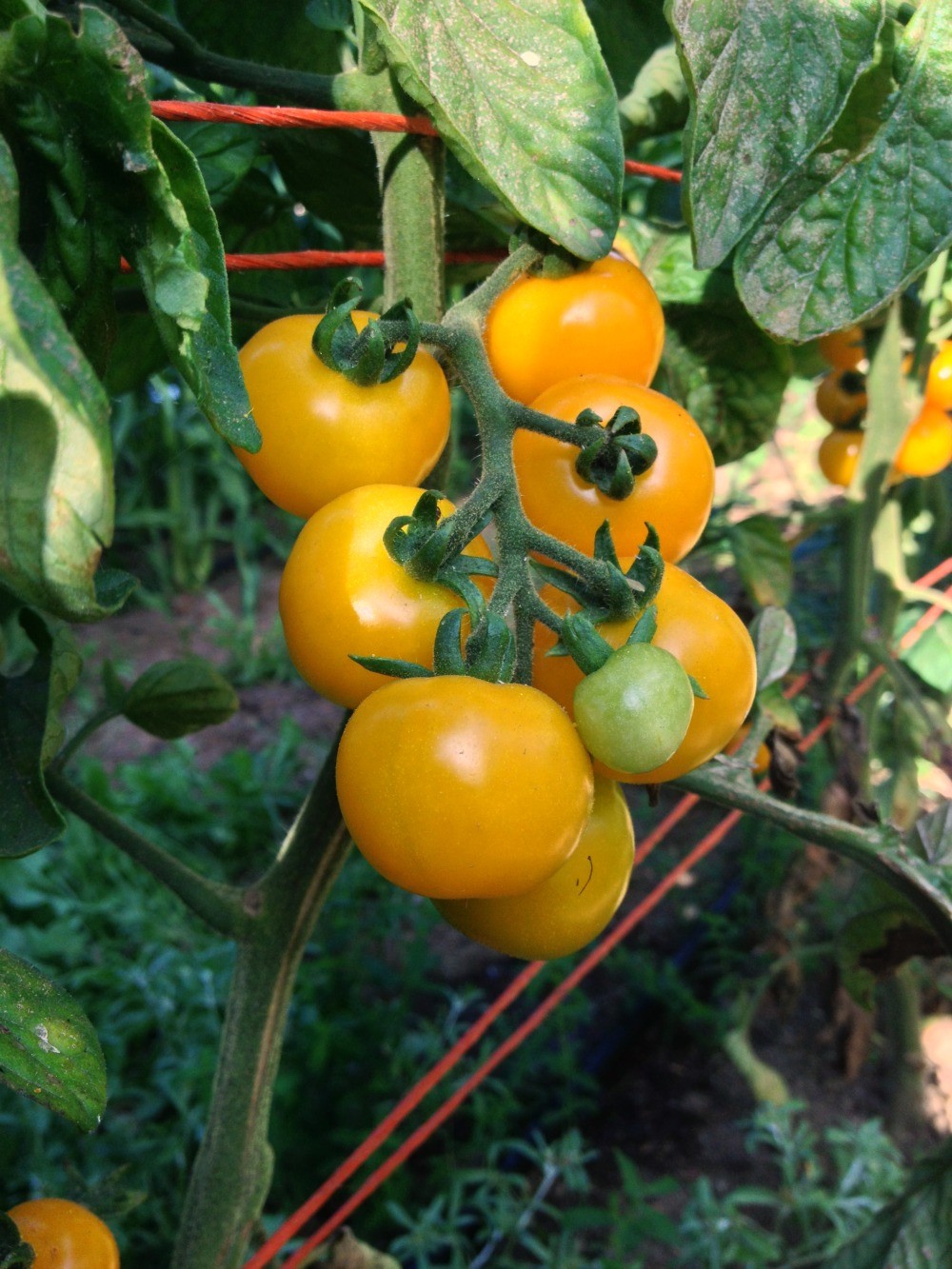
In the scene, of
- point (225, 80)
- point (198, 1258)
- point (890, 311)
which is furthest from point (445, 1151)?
point (225, 80)

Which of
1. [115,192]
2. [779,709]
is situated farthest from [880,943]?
[115,192]

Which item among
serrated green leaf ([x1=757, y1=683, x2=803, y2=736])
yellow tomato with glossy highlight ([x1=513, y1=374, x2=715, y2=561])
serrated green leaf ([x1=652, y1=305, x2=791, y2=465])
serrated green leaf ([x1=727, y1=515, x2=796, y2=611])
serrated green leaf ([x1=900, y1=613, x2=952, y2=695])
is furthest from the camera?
serrated green leaf ([x1=900, y1=613, x2=952, y2=695])

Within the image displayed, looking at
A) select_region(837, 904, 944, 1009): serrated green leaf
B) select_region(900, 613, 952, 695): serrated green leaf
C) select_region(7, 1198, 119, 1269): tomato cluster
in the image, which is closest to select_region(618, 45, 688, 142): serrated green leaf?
select_region(837, 904, 944, 1009): serrated green leaf

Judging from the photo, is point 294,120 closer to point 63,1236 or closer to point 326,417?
point 326,417

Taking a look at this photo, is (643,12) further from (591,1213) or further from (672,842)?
(672,842)

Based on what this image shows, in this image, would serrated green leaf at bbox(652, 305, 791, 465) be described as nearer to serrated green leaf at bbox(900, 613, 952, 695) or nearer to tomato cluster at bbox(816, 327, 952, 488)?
tomato cluster at bbox(816, 327, 952, 488)

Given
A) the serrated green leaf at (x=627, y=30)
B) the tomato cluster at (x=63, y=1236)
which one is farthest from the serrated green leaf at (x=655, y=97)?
the tomato cluster at (x=63, y=1236)
